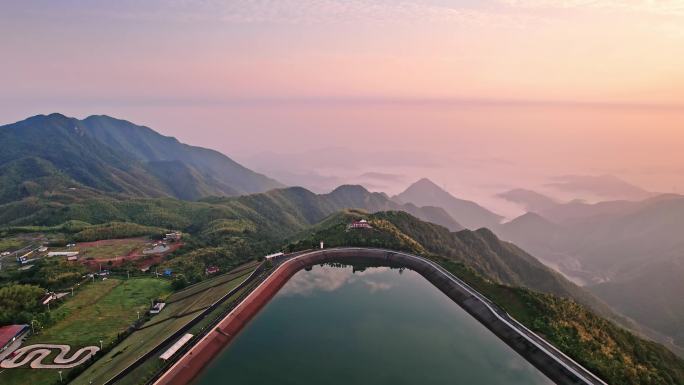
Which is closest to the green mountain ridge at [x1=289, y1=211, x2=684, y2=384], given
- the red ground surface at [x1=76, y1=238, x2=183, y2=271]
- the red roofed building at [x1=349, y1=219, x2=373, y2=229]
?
the red roofed building at [x1=349, y1=219, x2=373, y2=229]

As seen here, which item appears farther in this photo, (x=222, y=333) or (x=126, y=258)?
(x=126, y=258)

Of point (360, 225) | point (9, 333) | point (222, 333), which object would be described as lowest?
point (222, 333)

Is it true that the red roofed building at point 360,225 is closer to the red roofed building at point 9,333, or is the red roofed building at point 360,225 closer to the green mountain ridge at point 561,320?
the green mountain ridge at point 561,320

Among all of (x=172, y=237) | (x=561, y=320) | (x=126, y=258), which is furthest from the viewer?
(x=172, y=237)

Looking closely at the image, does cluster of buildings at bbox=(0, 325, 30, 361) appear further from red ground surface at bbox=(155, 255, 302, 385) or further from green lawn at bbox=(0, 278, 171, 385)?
red ground surface at bbox=(155, 255, 302, 385)

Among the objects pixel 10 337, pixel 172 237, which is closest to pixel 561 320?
pixel 10 337

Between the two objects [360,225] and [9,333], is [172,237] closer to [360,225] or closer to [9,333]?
[360,225]

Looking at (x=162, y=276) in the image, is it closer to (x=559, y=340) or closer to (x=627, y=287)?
(x=559, y=340)
